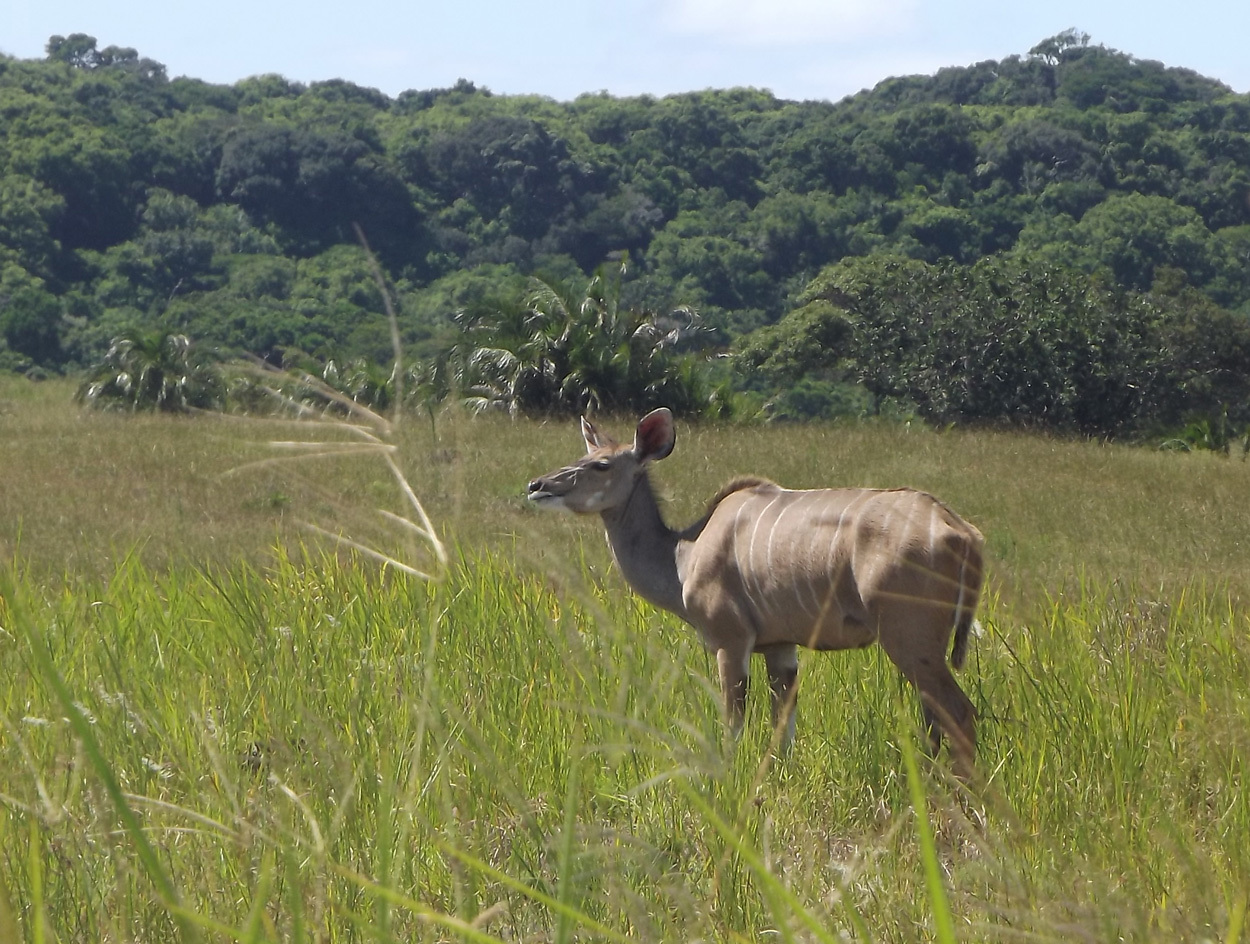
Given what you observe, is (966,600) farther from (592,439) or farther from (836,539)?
(592,439)

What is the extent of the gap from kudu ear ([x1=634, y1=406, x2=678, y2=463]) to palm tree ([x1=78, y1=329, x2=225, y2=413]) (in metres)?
24.3

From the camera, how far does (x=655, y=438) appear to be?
16.9 ft

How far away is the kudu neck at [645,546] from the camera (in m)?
5.02

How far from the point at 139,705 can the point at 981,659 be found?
2.66 m

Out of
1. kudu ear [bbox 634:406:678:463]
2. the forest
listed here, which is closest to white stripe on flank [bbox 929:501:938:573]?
kudu ear [bbox 634:406:678:463]

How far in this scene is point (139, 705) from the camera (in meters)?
3.67

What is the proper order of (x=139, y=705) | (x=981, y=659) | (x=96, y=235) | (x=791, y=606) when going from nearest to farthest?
(x=139, y=705) < (x=791, y=606) < (x=981, y=659) < (x=96, y=235)

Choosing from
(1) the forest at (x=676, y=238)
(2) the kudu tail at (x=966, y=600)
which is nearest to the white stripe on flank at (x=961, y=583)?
(2) the kudu tail at (x=966, y=600)

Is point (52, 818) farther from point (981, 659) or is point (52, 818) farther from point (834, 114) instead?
point (834, 114)

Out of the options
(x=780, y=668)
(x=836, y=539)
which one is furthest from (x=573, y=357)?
(x=836, y=539)

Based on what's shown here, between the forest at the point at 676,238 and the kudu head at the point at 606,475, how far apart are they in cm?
1339

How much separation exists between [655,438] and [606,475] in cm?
21

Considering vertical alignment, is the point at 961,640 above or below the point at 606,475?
below

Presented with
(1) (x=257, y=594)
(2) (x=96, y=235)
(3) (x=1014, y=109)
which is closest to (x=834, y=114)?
(3) (x=1014, y=109)
